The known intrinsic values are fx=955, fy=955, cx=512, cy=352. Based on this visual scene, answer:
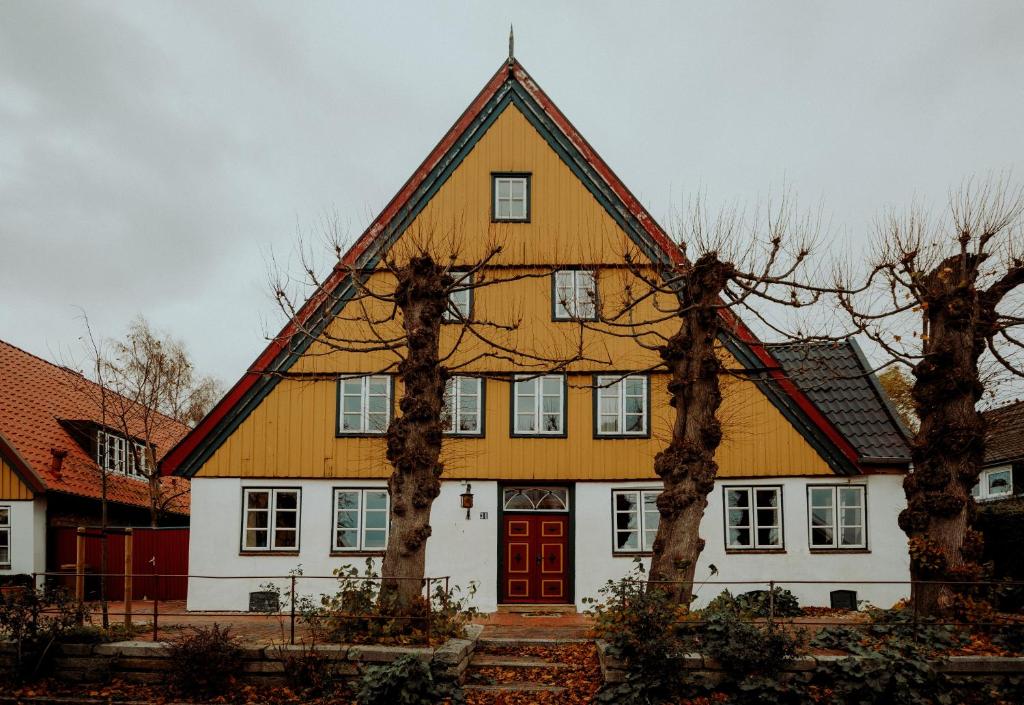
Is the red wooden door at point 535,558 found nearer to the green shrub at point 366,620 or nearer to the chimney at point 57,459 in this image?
the green shrub at point 366,620

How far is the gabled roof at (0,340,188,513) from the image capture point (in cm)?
2153

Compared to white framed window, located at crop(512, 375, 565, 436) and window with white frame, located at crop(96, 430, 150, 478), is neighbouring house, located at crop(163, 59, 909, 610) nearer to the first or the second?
white framed window, located at crop(512, 375, 565, 436)

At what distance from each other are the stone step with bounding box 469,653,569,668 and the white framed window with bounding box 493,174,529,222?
9.41 m

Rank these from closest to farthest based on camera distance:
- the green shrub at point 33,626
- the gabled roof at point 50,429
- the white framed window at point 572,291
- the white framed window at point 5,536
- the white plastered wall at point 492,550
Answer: the green shrub at point 33,626 → the white plastered wall at point 492,550 → the white framed window at point 572,291 → the white framed window at point 5,536 → the gabled roof at point 50,429

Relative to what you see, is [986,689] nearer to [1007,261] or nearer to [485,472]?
[1007,261]

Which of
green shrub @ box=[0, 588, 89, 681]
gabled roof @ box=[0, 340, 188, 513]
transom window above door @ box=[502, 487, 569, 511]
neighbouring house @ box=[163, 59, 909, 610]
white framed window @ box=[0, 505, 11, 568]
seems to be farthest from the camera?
gabled roof @ box=[0, 340, 188, 513]

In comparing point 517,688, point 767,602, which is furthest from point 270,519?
point 767,602

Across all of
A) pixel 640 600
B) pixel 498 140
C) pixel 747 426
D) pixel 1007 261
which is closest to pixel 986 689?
pixel 640 600

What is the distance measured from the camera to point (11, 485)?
832 inches

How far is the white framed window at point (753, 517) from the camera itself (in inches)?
750

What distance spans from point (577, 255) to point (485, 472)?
185 inches

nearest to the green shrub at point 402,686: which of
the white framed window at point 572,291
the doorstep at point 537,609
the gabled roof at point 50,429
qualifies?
the doorstep at point 537,609

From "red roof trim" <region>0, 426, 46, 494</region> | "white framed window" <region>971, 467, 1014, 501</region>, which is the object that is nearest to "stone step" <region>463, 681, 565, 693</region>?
"red roof trim" <region>0, 426, 46, 494</region>

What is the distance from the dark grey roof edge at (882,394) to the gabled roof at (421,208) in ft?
4.78
